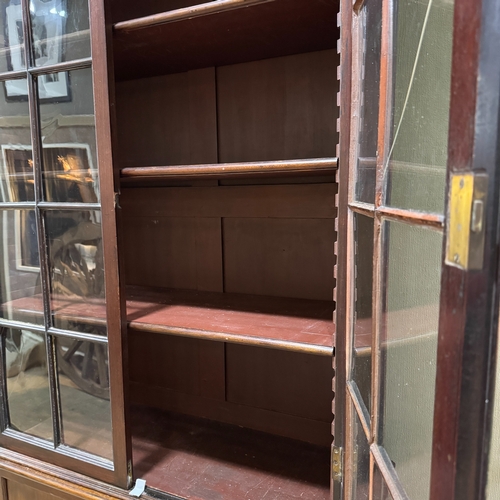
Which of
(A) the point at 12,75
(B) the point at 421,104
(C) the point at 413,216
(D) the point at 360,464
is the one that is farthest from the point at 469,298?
(A) the point at 12,75

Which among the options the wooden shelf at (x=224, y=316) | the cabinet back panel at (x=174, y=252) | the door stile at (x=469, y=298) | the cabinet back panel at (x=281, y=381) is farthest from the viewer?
the cabinet back panel at (x=174, y=252)

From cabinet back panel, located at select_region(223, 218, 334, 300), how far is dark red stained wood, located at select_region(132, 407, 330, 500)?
523 mm

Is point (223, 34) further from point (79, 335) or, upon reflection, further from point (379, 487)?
point (379, 487)

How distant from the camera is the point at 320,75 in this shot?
130 cm

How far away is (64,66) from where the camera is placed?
110 cm

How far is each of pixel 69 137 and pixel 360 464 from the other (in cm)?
107

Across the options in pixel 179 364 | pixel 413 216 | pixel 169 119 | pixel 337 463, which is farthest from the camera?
pixel 179 364

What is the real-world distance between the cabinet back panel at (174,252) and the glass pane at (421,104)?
935 millimetres

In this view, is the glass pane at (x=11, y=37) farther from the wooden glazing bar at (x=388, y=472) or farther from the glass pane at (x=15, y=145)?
the wooden glazing bar at (x=388, y=472)

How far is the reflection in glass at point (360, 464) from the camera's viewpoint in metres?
0.79

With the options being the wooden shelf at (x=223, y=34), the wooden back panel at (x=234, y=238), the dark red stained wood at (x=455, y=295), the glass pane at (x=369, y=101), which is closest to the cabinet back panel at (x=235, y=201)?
the wooden back panel at (x=234, y=238)

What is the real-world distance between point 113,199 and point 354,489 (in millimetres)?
A: 873

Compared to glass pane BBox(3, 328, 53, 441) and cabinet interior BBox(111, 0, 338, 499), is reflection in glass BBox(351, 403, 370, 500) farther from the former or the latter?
glass pane BBox(3, 328, 53, 441)

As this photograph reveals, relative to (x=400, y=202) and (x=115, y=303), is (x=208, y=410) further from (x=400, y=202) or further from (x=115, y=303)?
(x=400, y=202)
